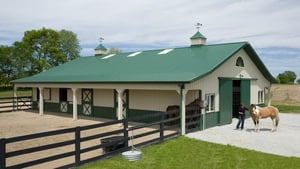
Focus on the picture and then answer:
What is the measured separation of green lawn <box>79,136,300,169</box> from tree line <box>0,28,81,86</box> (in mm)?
46896

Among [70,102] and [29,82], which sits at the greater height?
[29,82]

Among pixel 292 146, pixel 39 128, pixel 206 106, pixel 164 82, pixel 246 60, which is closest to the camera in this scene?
pixel 292 146

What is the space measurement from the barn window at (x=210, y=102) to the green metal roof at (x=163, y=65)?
144cm

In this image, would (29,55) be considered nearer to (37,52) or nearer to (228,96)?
(37,52)

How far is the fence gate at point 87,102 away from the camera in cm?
1909

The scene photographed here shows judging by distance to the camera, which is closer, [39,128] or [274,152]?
[274,152]

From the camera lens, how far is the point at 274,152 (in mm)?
9344

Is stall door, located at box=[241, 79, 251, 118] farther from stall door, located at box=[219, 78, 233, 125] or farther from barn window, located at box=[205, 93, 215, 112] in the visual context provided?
barn window, located at box=[205, 93, 215, 112]

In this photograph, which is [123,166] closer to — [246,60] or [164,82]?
[164,82]

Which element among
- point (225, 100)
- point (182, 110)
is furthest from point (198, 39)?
point (182, 110)

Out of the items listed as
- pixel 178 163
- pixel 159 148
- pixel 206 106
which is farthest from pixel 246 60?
pixel 178 163

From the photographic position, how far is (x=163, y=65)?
16.3 m

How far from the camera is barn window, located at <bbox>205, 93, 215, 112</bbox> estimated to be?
14.0m

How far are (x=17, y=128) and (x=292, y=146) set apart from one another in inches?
506
